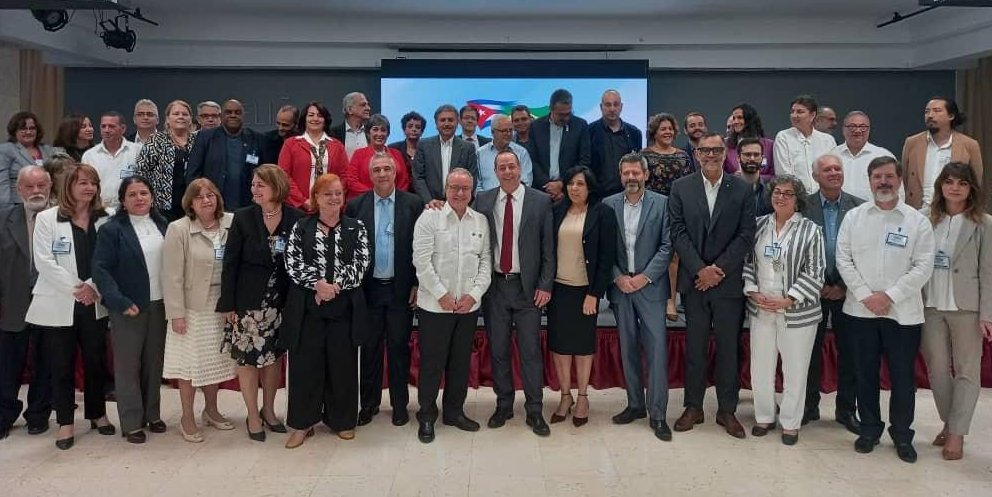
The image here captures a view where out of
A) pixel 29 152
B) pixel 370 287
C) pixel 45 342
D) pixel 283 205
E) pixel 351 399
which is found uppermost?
pixel 29 152

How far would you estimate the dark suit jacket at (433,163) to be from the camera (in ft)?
16.5

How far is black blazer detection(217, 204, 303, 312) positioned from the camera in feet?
12.8

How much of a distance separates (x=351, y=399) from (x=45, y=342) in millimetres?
1843

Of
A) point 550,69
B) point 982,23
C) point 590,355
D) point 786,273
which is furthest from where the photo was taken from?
point 550,69

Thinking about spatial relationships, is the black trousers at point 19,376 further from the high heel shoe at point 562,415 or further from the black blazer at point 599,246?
the black blazer at point 599,246

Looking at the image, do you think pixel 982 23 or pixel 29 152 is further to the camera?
pixel 982 23

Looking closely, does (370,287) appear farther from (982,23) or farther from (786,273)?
(982,23)

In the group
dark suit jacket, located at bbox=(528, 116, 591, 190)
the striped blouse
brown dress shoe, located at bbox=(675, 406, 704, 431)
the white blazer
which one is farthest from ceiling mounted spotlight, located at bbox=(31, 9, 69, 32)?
the striped blouse

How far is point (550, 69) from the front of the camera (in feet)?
32.5

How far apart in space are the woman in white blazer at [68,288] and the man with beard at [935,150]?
5.38 m

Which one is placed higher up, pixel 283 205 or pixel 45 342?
pixel 283 205

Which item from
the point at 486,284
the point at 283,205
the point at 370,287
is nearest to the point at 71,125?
the point at 283,205

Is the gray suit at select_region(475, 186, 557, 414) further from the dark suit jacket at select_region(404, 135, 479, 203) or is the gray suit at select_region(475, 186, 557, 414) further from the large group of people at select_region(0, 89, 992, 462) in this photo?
the dark suit jacket at select_region(404, 135, 479, 203)

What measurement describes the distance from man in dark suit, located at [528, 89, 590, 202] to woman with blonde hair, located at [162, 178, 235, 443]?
7.93 ft
